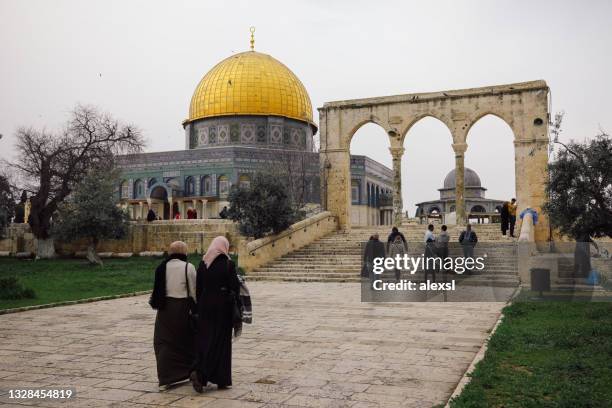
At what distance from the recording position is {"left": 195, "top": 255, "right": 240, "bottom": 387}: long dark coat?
5.11 meters

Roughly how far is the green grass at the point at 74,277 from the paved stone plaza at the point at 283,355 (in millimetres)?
2148

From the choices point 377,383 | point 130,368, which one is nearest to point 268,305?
point 130,368

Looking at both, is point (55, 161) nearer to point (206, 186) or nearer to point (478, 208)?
point (206, 186)

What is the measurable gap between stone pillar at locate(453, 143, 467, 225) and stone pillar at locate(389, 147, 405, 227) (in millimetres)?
2117

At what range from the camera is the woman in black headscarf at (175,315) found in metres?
5.25

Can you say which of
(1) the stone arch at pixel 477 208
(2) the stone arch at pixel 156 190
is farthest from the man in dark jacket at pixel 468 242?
(1) the stone arch at pixel 477 208

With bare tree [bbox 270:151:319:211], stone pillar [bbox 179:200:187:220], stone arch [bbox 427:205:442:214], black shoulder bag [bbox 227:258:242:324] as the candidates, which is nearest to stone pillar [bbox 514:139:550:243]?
bare tree [bbox 270:151:319:211]

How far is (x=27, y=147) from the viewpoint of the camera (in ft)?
75.0

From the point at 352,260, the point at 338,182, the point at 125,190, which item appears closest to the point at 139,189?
the point at 125,190

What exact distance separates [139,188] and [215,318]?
3844 cm

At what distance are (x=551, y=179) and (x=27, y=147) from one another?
19.4 metres

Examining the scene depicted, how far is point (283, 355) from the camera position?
6.50m

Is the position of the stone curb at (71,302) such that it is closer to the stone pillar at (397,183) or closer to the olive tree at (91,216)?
the olive tree at (91,216)

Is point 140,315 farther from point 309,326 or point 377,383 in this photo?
point 377,383
